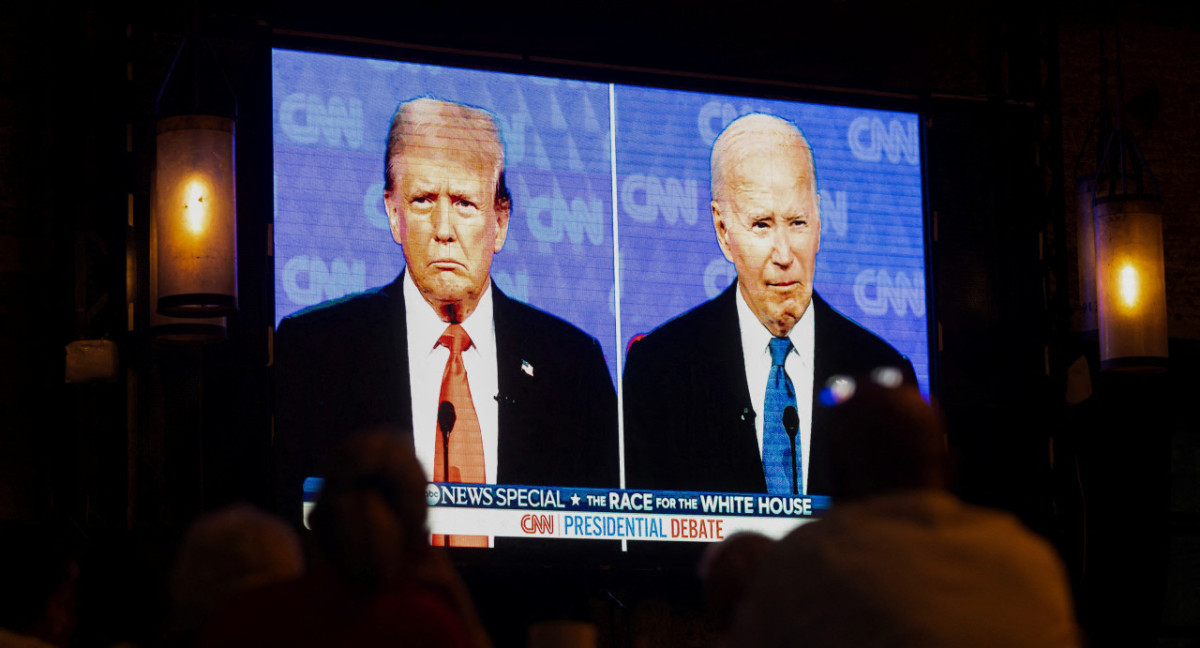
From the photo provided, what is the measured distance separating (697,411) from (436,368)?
108 cm

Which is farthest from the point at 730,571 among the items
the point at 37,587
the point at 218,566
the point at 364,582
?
the point at 37,587

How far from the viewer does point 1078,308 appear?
7766 mm

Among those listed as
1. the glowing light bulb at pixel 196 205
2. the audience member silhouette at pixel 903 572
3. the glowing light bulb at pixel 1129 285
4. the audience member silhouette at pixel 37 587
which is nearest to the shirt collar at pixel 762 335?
the glowing light bulb at pixel 1129 285

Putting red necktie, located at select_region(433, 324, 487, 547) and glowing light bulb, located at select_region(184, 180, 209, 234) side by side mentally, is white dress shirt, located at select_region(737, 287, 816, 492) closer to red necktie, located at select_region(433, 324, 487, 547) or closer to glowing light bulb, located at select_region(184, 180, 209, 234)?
red necktie, located at select_region(433, 324, 487, 547)

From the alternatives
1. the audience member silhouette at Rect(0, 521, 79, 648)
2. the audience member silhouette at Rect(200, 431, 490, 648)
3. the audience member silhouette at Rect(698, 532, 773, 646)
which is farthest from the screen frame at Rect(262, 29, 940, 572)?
the audience member silhouette at Rect(200, 431, 490, 648)

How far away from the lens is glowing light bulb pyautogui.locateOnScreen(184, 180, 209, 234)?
5145 mm

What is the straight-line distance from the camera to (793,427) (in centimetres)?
615

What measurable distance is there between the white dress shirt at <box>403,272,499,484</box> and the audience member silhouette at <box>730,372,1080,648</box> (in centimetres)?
376

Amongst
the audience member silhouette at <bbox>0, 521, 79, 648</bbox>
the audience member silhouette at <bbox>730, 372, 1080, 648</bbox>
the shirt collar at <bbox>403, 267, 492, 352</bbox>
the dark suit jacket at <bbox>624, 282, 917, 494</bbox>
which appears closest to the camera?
the audience member silhouette at <bbox>730, 372, 1080, 648</bbox>

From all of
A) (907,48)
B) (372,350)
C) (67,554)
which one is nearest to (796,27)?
(907,48)

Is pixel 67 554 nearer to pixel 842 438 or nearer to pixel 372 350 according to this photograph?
pixel 842 438

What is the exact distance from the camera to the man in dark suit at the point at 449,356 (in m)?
5.62

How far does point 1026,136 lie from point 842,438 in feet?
17.1

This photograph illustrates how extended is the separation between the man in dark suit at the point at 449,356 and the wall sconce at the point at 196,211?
527 millimetres
